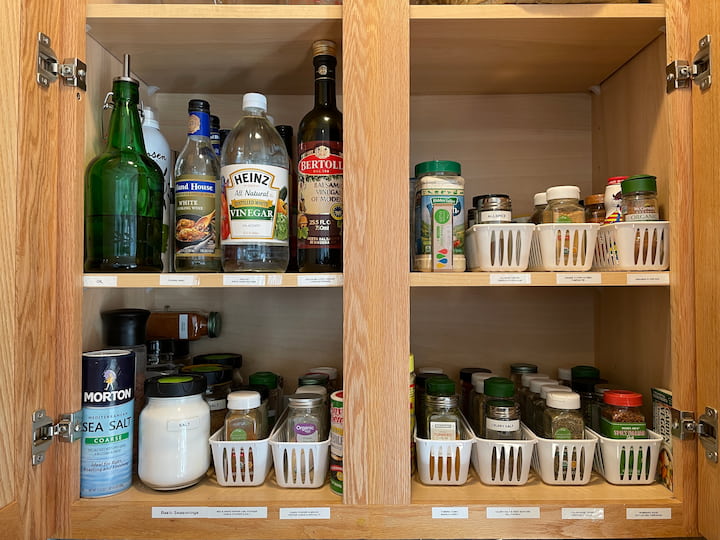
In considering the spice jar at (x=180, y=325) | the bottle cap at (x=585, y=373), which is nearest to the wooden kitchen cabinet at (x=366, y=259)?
the bottle cap at (x=585, y=373)

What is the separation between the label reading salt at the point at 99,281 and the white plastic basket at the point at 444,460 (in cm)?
63

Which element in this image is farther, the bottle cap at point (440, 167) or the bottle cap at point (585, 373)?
the bottle cap at point (585, 373)

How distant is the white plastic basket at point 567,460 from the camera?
941 mm

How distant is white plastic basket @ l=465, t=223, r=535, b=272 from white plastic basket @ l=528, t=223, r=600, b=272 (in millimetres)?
36

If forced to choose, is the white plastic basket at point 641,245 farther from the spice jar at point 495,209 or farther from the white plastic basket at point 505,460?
the white plastic basket at point 505,460

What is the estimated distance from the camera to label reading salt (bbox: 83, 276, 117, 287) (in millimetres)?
921

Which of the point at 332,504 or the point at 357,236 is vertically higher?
the point at 357,236

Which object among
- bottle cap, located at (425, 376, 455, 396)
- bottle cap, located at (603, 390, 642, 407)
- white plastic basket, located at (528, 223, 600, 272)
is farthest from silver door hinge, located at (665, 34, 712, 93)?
bottle cap, located at (425, 376, 455, 396)

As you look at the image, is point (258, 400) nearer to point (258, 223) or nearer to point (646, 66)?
point (258, 223)

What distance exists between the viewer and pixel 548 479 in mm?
950

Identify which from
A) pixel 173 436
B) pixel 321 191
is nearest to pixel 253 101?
pixel 321 191

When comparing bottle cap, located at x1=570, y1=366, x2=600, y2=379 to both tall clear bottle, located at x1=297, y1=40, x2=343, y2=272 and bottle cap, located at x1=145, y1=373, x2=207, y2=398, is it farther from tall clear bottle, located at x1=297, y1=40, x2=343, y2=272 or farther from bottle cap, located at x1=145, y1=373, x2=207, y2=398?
bottle cap, located at x1=145, y1=373, x2=207, y2=398

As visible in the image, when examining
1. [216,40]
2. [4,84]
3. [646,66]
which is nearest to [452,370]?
[646,66]

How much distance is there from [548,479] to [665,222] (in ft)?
1.71
